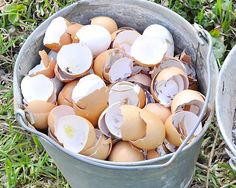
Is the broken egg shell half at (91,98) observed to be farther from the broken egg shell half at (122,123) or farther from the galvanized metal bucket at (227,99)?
the galvanized metal bucket at (227,99)

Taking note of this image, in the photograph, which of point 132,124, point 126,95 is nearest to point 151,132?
point 132,124

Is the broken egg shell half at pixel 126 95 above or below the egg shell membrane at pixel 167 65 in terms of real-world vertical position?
below

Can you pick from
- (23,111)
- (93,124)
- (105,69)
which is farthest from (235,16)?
(23,111)

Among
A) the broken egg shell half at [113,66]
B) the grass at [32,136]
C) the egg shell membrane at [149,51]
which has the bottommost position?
the grass at [32,136]

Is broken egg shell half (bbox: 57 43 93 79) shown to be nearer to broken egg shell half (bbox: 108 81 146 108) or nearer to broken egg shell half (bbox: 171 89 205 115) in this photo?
broken egg shell half (bbox: 108 81 146 108)

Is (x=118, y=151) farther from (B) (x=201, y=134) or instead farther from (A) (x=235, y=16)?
(A) (x=235, y=16)

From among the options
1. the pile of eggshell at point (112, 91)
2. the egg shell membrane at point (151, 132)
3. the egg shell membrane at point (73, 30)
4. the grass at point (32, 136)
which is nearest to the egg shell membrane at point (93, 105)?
the pile of eggshell at point (112, 91)

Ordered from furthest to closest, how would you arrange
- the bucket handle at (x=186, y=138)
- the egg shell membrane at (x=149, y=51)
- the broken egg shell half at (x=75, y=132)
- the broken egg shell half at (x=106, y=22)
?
the broken egg shell half at (x=106, y=22), the egg shell membrane at (x=149, y=51), the broken egg shell half at (x=75, y=132), the bucket handle at (x=186, y=138)
